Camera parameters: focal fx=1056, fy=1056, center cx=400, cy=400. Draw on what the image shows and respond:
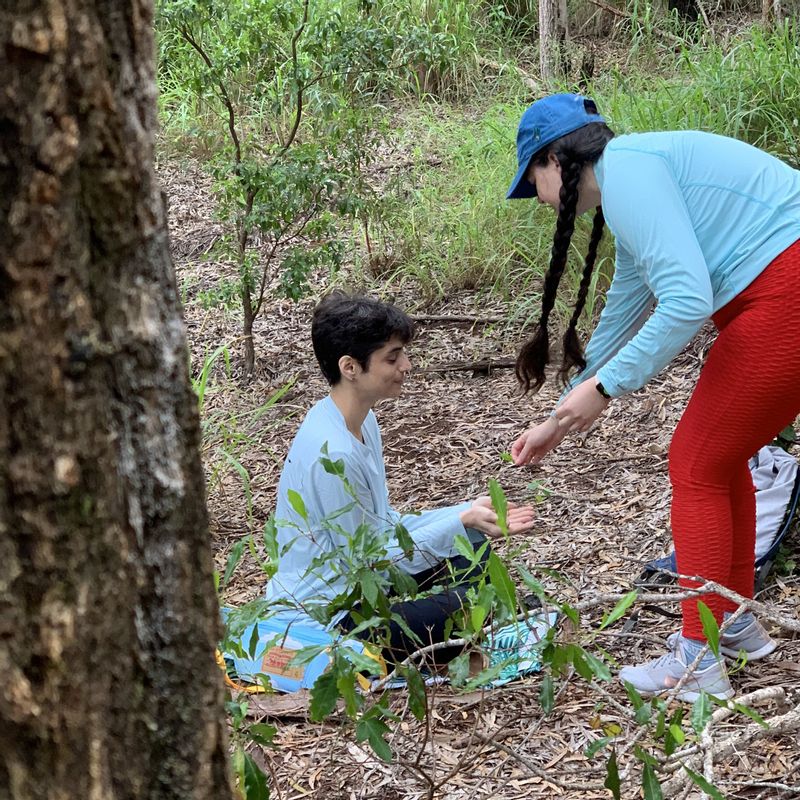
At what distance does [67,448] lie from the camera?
106 cm

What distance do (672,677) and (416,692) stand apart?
3.82 feet

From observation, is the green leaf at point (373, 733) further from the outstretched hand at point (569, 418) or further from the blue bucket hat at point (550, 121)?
the blue bucket hat at point (550, 121)

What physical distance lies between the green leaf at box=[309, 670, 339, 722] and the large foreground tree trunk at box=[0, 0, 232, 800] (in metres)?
0.48

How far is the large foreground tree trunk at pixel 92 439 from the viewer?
1.01m

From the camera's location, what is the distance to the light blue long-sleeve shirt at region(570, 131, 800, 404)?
2.34 meters

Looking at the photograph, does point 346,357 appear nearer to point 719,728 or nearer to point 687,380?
point 719,728

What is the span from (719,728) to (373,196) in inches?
148

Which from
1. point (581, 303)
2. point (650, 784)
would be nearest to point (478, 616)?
point (650, 784)

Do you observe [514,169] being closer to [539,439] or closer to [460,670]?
[539,439]

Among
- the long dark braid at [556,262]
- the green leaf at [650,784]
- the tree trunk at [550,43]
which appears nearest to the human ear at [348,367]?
the long dark braid at [556,262]

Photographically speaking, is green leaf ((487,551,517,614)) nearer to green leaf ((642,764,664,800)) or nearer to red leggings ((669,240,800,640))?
green leaf ((642,764,664,800))

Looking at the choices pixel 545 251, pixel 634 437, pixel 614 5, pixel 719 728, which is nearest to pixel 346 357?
pixel 719 728

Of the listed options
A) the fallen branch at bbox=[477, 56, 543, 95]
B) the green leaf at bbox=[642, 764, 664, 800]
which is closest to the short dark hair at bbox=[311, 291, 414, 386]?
the green leaf at bbox=[642, 764, 664, 800]

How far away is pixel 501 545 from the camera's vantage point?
11.8 feet
